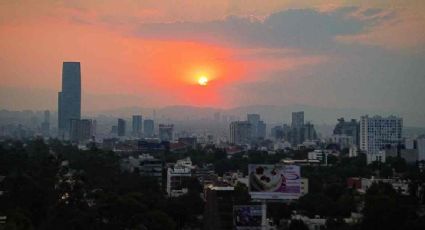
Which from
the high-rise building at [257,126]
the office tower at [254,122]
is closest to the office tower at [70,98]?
the office tower at [254,122]

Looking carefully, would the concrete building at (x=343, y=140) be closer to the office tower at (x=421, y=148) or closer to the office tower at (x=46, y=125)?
the office tower at (x=421, y=148)

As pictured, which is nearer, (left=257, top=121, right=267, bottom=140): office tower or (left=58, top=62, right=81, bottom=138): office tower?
(left=58, top=62, right=81, bottom=138): office tower

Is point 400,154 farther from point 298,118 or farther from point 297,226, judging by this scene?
point 298,118

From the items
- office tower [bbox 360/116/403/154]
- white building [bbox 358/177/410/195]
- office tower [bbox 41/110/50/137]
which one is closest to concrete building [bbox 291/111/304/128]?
office tower [bbox 360/116/403/154]

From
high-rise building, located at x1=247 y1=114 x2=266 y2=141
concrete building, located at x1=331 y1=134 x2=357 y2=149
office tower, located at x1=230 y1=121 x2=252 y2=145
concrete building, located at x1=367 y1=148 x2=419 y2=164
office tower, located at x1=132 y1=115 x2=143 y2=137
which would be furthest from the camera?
office tower, located at x1=132 y1=115 x2=143 y2=137

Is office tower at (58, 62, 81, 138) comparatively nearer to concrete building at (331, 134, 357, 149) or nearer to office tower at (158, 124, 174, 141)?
office tower at (158, 124, 174, 141)

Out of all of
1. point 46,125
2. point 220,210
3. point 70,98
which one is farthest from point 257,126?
point 220,210
